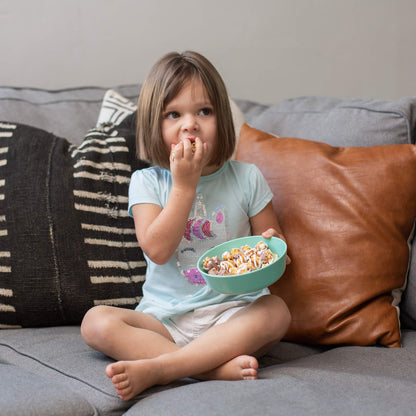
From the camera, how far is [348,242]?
4.61 ft

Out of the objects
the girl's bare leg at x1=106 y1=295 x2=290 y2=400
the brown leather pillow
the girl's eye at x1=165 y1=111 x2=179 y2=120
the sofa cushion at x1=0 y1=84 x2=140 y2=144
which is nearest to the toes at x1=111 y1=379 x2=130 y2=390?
the girl's bare leg at x1=106 y1=295 x2=290 y2=400

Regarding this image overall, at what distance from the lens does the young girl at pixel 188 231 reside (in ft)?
3.94

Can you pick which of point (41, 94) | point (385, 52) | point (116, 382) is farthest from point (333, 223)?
point (385, 52)

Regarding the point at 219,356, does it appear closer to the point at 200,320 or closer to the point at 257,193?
the point at 200,320

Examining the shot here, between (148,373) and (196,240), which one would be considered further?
(196,240)

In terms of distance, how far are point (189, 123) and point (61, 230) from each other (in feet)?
1.48

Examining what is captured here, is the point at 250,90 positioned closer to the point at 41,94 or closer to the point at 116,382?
the point at 41,94

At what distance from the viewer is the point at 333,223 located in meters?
1.43

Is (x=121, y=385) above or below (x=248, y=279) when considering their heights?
below

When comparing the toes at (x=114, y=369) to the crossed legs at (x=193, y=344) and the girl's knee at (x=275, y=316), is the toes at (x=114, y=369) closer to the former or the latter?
the crossed legs at (x=193, y=344)

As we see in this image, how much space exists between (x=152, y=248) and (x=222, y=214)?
0.22m

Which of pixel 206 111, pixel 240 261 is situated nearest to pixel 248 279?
pixel 240 261

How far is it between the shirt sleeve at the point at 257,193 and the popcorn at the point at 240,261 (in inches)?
7.3

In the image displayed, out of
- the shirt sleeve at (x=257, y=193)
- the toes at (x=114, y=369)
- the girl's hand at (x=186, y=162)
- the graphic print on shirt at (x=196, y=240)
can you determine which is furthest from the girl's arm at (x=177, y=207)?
the toes at (x=114, y=369)
